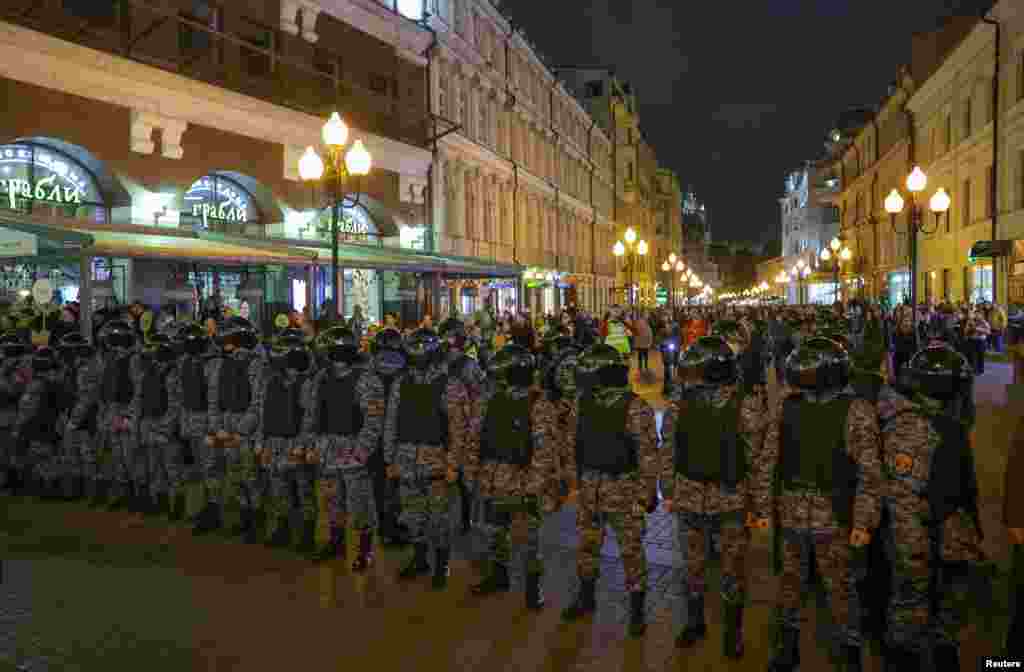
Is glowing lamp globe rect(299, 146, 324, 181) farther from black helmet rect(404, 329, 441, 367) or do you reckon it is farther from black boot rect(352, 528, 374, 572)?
black boot rect(352, 528, 374, 572)

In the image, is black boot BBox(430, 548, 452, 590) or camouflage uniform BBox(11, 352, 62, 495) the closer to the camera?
black boot BBox(430, 548, 452, 590)

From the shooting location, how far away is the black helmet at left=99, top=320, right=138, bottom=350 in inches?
371

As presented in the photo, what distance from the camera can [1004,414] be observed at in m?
14.2

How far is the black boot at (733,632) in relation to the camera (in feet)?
17.2

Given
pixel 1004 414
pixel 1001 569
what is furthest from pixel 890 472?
pixel 1004 414

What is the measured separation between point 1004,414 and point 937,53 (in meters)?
29.4

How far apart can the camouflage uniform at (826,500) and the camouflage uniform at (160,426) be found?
6540 millimetres

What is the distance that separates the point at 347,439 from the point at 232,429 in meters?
1.64

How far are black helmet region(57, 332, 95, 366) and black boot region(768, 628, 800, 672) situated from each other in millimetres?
8739

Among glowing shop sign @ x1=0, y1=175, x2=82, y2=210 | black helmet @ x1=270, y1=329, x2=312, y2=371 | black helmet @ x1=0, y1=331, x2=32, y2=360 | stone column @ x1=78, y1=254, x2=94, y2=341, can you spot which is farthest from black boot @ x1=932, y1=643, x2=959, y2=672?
glowing shop sign @ x1=0, y1=175, x2=82, y2=210

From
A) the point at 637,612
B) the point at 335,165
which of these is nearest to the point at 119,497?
the point at 335,165

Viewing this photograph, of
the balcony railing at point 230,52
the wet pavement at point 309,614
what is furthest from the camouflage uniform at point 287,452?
the balcony railing at point 230,52

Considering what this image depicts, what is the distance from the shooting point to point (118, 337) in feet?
30.9

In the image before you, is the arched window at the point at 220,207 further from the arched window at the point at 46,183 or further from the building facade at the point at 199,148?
the arched window at the point at 46,183
